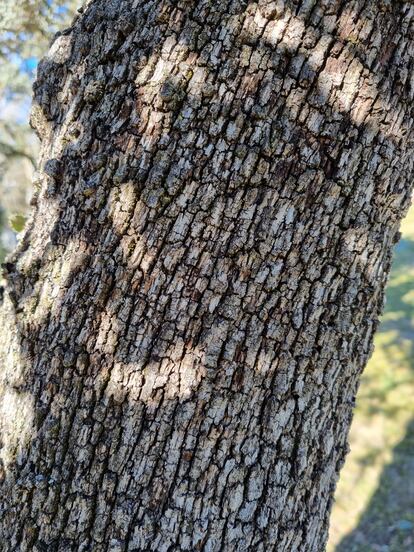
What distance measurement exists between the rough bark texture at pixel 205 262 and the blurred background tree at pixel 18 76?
675 millimetres

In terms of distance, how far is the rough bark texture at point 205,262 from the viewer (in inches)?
49.9

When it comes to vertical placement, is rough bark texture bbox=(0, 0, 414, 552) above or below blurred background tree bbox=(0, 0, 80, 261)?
below

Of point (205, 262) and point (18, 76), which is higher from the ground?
point (18, 76)

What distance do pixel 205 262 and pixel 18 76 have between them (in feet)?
15.9

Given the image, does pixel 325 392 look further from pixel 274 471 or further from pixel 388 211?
pixel 388 211

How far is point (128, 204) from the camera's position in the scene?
1.32m

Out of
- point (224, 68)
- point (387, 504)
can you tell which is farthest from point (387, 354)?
point (224, 68)

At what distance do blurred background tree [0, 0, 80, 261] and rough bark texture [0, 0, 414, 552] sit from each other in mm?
675

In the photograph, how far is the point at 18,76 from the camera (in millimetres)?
5223

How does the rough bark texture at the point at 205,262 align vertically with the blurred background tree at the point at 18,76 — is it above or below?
below

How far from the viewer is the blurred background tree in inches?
144

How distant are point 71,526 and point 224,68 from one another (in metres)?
1.27

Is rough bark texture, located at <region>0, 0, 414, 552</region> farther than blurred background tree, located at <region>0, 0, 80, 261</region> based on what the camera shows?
No

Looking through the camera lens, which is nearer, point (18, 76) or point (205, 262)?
point (205, 262)
